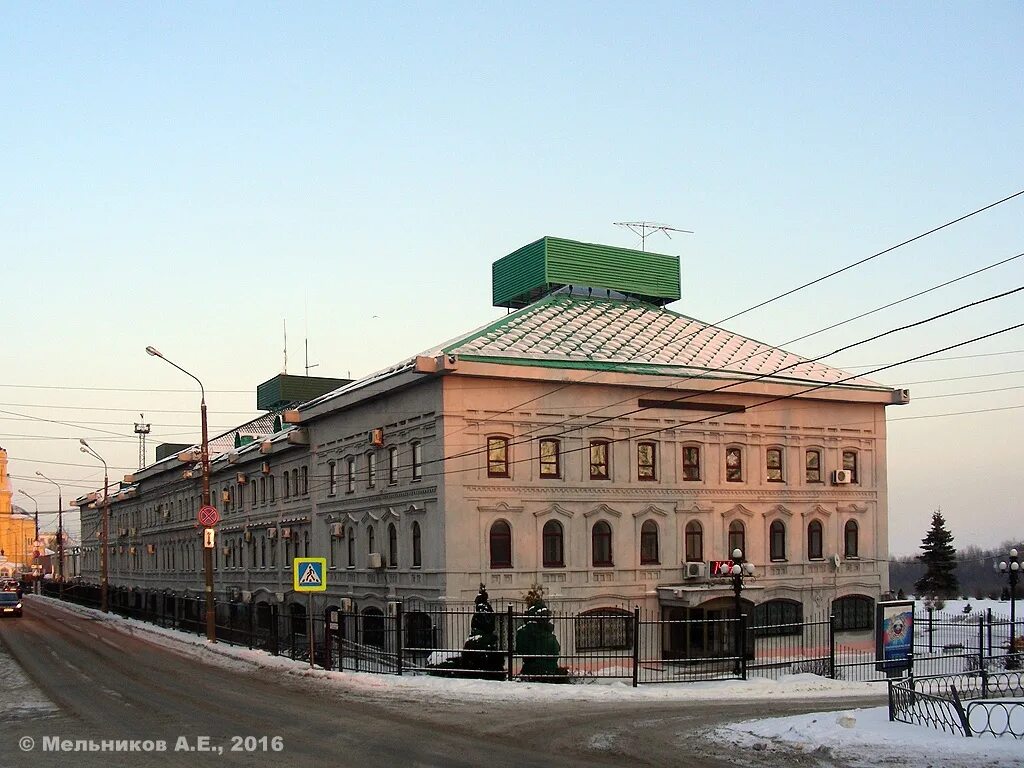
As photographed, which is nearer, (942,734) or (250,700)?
(942,734)

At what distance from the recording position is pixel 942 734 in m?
15.0

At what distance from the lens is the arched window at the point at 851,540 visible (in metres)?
41.3

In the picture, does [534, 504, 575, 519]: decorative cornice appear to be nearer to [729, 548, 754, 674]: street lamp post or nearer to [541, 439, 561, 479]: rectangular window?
[541, 439, 561, 479]: rectangular window

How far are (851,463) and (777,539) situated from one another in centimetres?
473

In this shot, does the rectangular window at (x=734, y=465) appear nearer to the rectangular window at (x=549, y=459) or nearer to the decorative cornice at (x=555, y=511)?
the decorative cornice at (x=555, y=511)

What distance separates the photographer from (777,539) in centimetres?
3959

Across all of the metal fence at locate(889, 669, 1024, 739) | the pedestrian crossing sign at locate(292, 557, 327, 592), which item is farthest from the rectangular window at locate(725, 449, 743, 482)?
the metal fence at locate(889, 669, 1024, 739)

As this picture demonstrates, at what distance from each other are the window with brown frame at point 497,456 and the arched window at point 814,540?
13.1 m

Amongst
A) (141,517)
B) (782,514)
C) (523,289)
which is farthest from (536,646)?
(141,517)

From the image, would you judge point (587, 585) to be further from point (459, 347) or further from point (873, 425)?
point (873, 425)

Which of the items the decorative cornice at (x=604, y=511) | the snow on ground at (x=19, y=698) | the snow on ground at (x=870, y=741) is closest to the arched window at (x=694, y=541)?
the decorative cornice at (x=604, y=511)

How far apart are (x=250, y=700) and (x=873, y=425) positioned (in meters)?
28.4

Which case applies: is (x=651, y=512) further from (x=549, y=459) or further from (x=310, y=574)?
(x=310, y=574)

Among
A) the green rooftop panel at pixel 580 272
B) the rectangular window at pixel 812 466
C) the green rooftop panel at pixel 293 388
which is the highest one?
the green rooftop panel at pixel 580 272
